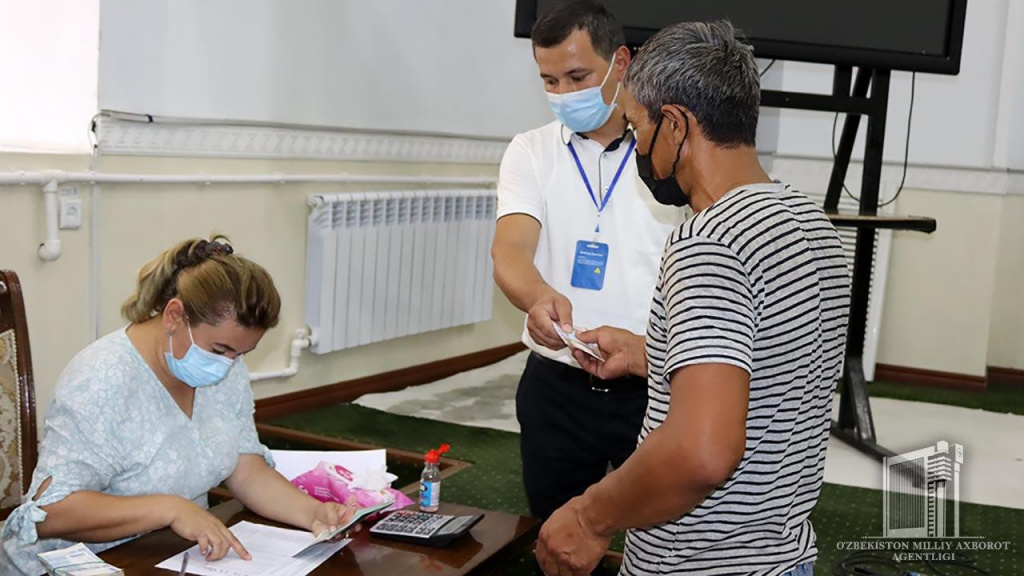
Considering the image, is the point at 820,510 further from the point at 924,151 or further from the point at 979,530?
the point at 924,151

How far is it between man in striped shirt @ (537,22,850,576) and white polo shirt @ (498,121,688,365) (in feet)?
2.71

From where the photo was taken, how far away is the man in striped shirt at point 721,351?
1321 millimetres

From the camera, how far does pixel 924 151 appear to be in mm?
6121

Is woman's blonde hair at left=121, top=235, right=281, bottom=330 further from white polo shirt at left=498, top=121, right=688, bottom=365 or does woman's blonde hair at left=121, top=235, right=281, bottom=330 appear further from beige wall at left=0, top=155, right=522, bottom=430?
beige wall at left=0, top=155, right=522, bottom=430

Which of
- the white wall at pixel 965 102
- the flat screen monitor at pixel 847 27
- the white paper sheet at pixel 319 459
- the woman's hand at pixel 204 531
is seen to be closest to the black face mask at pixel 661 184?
the woman's hand at pixel 204 531

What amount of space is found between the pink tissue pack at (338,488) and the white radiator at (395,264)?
2.40 metres

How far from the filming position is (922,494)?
4.22 m

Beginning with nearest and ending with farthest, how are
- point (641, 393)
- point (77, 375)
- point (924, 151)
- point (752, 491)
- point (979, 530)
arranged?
point (752, 491), point (77, 375), point (641, 393), point (979, 530), point (924, 151)

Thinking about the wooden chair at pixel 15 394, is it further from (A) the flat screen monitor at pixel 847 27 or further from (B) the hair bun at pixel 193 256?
(A) the flat screen monitor at pixel 847 27

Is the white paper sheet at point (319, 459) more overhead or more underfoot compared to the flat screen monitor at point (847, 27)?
more underfoot

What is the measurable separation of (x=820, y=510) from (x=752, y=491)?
8.46 feet

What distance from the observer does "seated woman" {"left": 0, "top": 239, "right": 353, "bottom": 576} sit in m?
1.90

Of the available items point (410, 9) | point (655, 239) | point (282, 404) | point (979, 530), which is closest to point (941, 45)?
point (979, 530)

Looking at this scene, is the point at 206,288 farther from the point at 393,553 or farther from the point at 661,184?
the point at 661,184
